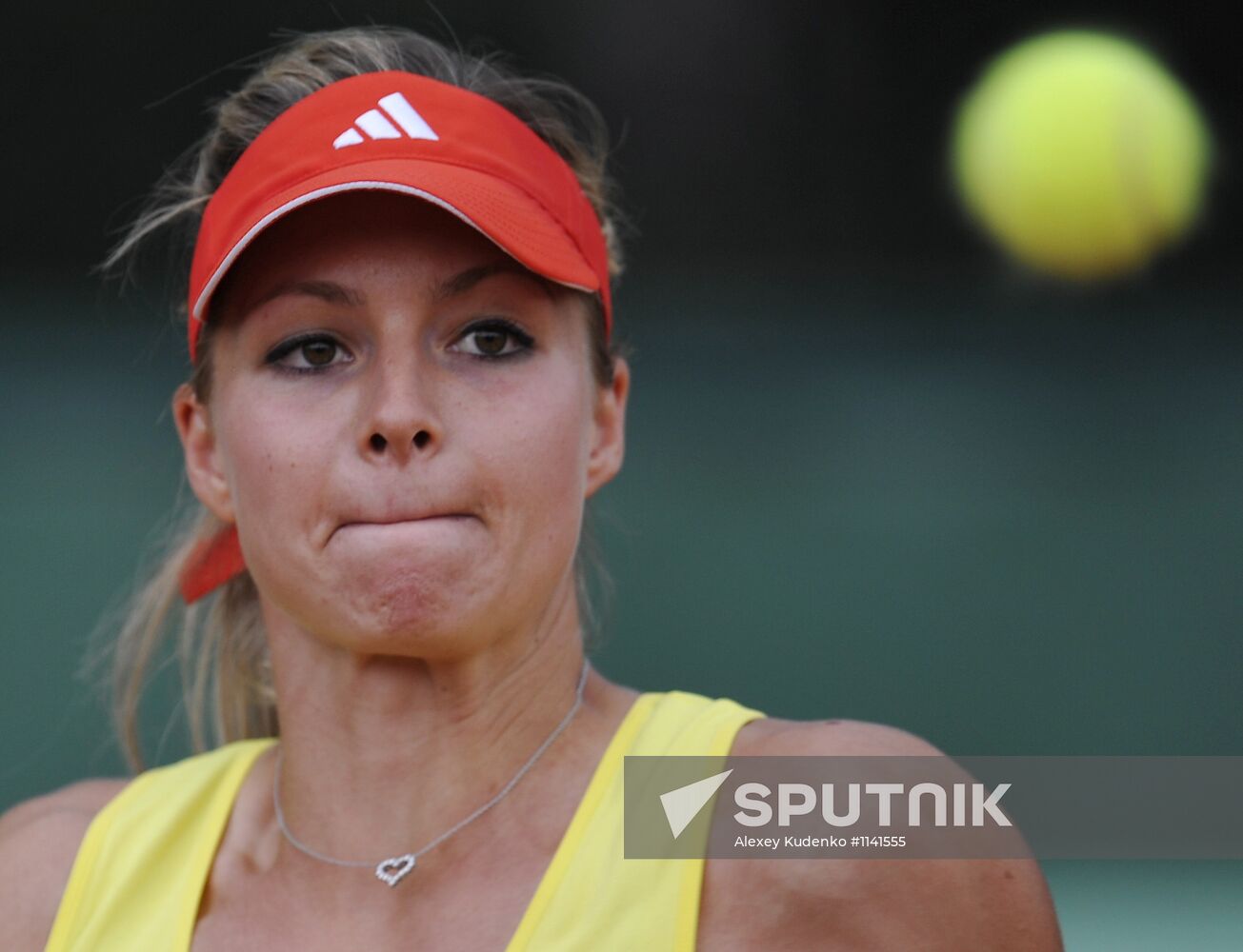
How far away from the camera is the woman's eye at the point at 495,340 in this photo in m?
1.74

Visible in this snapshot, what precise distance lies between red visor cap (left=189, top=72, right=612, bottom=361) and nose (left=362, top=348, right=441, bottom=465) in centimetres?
16

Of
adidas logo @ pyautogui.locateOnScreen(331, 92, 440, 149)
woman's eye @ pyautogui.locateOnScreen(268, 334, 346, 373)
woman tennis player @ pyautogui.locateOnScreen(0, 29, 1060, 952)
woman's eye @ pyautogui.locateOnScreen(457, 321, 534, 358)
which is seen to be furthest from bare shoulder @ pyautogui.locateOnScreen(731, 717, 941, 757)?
adidas logo @ pyautogui.locateOnScreen(331, 92, 440, 149)

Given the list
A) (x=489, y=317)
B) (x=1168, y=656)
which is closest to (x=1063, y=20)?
(x=1168, y=656)

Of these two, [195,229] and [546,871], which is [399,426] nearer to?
[546,871]

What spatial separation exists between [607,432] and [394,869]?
0.53 m

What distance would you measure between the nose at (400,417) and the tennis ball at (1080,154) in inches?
97.5

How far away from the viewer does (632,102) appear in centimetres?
402

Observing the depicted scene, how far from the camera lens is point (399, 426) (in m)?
1.63

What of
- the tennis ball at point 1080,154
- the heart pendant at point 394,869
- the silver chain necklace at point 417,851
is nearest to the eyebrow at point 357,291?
the silver chain necklace at point 417,851

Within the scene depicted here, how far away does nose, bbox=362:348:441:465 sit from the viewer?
5.36 ft

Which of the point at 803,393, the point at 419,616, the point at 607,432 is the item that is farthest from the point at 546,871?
the point at 803,393

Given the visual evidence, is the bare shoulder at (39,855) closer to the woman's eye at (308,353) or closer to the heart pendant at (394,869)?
the heart pendant at (394,869)

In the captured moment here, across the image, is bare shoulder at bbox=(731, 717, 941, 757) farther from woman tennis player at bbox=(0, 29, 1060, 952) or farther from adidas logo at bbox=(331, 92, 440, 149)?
adidas logo at bbox=(331, 92, 440, 149)

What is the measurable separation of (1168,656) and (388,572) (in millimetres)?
2642
